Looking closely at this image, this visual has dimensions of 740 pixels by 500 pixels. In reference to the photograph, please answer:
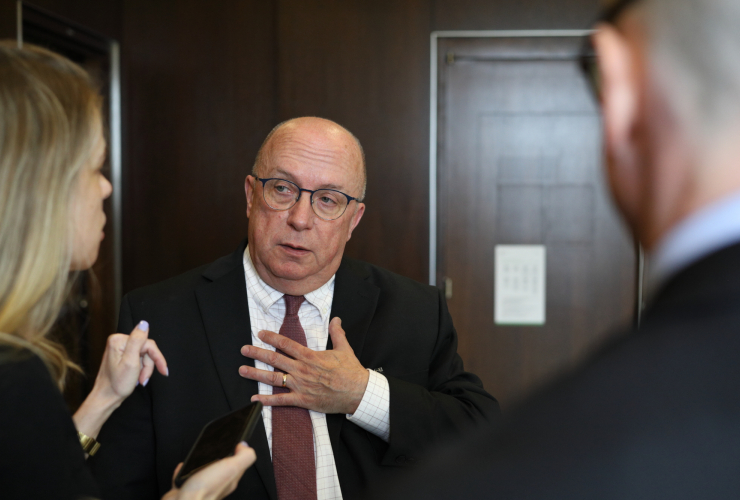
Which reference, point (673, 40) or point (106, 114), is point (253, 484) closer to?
point (673, 40)

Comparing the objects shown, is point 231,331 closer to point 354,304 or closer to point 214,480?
point 354,304

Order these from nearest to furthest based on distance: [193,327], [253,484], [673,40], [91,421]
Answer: [673,40] → [91,421] → [253,484] → [193,327]

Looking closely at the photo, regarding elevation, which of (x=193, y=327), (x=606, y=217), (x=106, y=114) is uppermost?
(x=106, y=114)

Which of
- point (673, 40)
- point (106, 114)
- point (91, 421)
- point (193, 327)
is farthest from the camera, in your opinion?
point (106, 114)

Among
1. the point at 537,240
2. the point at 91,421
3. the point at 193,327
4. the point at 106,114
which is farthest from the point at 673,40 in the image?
the point at 106,114

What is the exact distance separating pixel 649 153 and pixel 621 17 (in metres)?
0.11

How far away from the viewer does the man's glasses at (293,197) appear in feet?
5.91

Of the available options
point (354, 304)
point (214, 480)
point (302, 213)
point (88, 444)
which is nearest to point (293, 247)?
point (302, 213)

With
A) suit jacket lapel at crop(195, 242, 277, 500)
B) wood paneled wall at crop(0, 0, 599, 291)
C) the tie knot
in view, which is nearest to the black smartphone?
suit jacket lapel at crop(195, 242, 277, 500)

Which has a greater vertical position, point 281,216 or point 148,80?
point 148,80

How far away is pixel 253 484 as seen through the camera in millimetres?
1511

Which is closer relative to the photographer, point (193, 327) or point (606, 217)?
point (193, 327)

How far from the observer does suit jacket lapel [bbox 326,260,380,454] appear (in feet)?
5.89

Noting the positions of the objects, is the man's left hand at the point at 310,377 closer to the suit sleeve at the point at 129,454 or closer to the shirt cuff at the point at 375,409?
the shirt cuff at the point at 375,409
